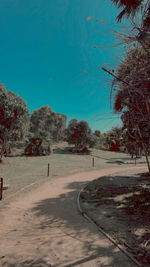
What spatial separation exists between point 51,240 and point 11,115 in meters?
16.8

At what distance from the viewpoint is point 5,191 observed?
8.98 meters

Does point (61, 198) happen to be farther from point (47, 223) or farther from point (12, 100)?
point (12, 100)

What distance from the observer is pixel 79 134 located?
38.1m

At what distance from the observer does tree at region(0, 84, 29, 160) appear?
18.0m

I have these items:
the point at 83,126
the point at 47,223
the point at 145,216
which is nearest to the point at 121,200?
the point at 145,216

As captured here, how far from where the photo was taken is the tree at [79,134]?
124 feet

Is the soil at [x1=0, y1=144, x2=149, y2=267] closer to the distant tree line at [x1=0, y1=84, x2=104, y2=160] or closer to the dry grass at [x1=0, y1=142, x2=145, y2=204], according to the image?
the dry grass at [x1=0, y1=142, x2=145, y2=204]

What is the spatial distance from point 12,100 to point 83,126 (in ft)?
72.9

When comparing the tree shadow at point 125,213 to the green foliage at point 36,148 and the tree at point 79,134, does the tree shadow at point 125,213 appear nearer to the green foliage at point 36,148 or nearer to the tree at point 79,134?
the green foliage at point 36,148

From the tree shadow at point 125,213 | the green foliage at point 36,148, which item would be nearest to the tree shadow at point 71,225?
the tree shadow at point 125,213

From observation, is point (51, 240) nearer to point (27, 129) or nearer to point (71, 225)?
point (71, 225)

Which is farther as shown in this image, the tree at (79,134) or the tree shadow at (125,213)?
the tree at (79,134)

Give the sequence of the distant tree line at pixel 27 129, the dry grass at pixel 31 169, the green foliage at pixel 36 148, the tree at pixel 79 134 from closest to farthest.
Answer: the dry grass at pixel 31 169 < the distant tree line at pixel 27 129 < the green foliage at pixel 36 148 < the tree at pixel 79 134

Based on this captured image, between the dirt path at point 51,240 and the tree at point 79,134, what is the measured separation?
31041 mm
